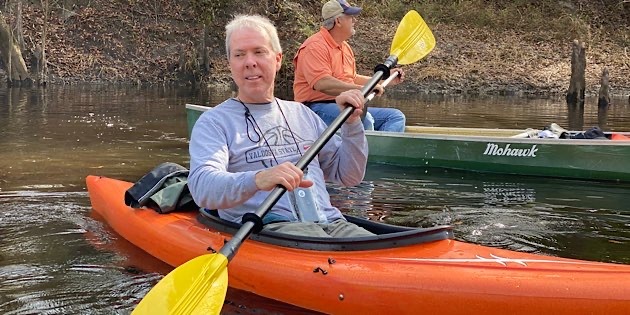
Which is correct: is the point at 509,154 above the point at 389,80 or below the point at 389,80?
below

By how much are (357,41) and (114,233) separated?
1783 centimetres

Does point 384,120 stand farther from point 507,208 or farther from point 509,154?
point 507,208

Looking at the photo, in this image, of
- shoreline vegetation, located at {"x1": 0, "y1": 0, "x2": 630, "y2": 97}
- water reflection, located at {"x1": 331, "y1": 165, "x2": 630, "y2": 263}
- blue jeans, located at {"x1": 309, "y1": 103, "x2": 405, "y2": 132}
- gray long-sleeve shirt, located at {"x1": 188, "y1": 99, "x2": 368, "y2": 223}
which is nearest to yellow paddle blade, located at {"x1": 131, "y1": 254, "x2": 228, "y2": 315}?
gray long-sleeve shirt, located at {"x1": 188, "y1": 99, "x2": 368, "y2": 223}

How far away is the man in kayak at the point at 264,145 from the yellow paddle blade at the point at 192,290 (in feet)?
1.09

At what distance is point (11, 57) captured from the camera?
1934 cm

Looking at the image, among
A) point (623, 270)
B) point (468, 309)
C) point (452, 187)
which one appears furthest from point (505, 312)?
point (452, 187)

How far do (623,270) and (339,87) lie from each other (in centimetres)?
393

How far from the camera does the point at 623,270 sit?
2.88 m

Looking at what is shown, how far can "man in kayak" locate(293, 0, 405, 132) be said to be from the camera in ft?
21.6

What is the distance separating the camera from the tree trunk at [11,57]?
1848 cm

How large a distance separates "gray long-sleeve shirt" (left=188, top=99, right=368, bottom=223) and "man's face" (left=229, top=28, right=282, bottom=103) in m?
0.11

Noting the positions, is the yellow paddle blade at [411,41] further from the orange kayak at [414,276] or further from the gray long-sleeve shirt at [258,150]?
the orange kayak at [414,276]

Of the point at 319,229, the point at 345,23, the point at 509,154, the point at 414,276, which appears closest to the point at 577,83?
the point at 509,154

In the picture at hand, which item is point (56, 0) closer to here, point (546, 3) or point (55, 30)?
point (55, 30)
